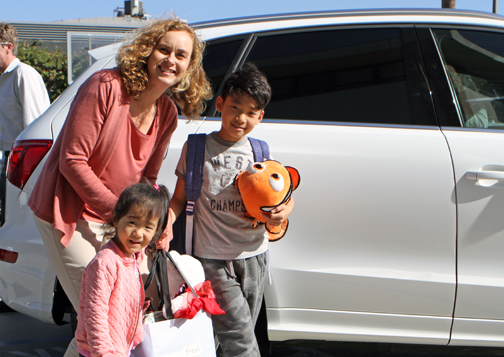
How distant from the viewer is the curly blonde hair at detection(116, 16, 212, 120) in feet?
6.31

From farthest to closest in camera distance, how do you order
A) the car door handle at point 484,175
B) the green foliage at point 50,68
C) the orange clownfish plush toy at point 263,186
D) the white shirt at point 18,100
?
1. the green foliage at point 50,68
2. the white shirt at point 18,100
3. the car door handle at point 484,175
4. the orange clownfish plush toy at point 263,186

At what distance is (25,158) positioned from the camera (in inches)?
94.0

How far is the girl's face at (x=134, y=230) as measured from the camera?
1773mm

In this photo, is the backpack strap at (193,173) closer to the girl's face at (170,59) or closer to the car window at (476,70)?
the girl's face at (170,59)

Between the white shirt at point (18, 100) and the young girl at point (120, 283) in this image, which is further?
the white shirt at point (18, 100)

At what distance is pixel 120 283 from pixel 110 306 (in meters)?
0.08

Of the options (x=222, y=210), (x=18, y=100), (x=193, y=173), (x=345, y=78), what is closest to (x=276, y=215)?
(x=222, y=210)

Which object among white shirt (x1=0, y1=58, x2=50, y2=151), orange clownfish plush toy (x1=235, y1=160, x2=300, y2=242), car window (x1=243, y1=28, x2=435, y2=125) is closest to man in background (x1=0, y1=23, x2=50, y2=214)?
white shirt (x1=0, y1=58, x2=50, y2=151)

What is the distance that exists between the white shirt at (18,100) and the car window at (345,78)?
236 centimetres

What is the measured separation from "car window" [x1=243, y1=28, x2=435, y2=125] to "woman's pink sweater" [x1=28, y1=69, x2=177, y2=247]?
2.84ft

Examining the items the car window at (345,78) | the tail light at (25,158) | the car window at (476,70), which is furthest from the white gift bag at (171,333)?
the car window at (476,70)

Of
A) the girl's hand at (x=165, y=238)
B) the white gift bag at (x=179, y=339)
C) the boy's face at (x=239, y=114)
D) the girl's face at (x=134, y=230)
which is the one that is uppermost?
the boy's face at (x=239, y=114)

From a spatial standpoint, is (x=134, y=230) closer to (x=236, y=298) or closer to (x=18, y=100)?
(x=236, y=298)

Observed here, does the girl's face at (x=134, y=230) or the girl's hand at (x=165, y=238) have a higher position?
the girl's face at (x=134, y=230)
